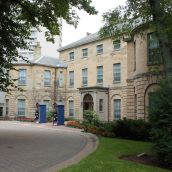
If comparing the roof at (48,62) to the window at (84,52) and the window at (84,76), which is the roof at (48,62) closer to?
the window at (84,52)

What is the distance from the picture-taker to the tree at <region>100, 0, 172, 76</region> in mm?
16031

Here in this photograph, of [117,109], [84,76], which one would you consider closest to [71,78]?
[84,76]

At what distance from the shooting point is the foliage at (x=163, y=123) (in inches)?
480

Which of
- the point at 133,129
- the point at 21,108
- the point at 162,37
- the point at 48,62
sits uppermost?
the point at 48,62

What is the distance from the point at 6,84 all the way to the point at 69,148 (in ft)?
20.7

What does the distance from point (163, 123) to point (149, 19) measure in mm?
8401

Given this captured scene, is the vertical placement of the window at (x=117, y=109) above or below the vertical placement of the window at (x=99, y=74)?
below

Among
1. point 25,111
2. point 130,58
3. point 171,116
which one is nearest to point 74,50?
point 25,111

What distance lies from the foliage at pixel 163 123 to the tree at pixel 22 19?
924cm

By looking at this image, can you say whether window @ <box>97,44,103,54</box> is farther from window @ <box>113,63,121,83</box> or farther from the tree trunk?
the tree trunk

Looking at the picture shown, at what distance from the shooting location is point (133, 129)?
22.1 meters

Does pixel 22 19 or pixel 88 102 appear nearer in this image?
pixel 22 19

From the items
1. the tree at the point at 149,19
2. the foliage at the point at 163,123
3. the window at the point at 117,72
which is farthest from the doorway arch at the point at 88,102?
the foliage at the point at 163,123

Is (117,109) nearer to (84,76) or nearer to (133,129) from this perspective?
(84,76)
